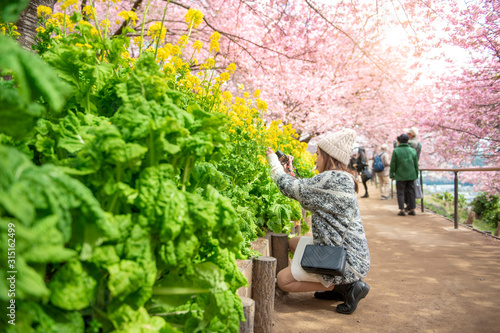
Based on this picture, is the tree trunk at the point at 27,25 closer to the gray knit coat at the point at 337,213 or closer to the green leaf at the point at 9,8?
the gray knit coat at the point at 337,213

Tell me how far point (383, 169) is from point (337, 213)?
1037 cm

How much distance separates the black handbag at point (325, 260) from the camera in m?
2.69

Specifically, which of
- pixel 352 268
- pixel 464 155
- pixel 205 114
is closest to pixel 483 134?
pixel 464 155

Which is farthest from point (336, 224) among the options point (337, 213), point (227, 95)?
point (227, 95)

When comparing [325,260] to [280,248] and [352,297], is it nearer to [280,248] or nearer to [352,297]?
[352,297]

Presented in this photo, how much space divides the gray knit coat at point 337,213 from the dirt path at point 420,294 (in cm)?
39

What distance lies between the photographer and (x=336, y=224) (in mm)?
2932

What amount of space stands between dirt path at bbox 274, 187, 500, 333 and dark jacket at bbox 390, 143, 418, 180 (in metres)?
2.17

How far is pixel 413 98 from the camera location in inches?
668

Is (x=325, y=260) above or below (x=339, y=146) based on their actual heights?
below

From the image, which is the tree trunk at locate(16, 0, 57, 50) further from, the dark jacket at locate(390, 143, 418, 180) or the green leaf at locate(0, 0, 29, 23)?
the dark jacket at locate(390, 143, 418, 180)

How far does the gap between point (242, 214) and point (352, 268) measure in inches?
40.3

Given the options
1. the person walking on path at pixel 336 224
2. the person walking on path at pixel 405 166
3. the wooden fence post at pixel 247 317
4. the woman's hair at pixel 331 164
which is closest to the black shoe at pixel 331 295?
the person walking on path at pixel 336 224

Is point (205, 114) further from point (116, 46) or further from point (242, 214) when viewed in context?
point (242, 214)
